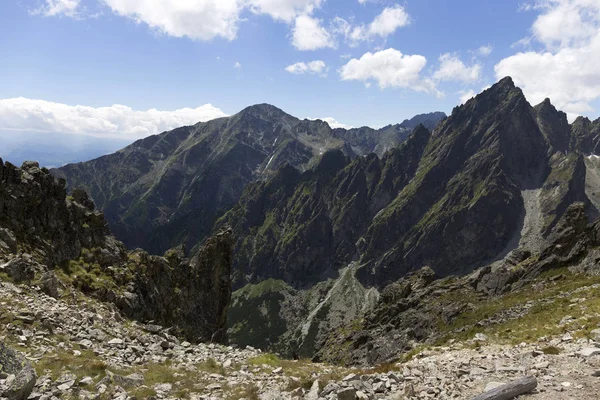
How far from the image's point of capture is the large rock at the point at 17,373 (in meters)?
12.7

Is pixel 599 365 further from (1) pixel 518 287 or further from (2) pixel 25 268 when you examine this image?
(1) pixel 518 287

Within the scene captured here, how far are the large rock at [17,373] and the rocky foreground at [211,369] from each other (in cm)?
4

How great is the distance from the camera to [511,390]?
506 inches

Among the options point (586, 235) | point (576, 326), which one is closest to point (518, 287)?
point (586, 235)

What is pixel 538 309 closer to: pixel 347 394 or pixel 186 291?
pixel 347 394

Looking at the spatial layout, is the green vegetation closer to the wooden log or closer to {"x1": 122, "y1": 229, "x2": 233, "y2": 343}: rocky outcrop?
the wooden log

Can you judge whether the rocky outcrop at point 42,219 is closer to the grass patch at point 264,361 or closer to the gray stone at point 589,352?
the grass patch at point 264,361

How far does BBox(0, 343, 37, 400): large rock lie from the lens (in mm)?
12656

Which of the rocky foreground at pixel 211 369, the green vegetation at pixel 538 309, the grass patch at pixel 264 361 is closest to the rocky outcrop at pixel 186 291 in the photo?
the rocky foreground at pixel 211 369

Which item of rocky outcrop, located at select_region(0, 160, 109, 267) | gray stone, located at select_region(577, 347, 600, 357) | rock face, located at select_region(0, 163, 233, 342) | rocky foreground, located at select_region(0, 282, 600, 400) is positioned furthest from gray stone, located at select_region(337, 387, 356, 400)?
rocky outcrop, located at select_region(0, 160, 109, 267)

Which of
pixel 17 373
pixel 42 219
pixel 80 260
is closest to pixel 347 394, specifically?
pixel 17 373

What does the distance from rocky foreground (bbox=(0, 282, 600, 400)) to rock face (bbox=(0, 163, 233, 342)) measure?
27.5 feet

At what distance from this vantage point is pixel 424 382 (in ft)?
50.5

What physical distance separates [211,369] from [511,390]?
16024mm
